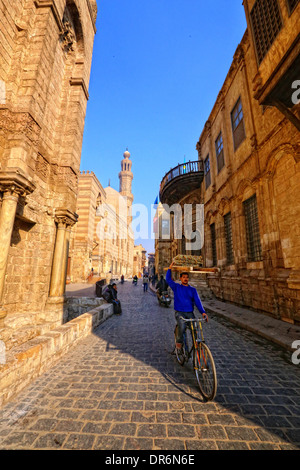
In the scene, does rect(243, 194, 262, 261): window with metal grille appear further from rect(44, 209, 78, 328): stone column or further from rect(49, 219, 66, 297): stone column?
rect(49, 219, 66, 297): stone column

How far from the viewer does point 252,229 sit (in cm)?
923

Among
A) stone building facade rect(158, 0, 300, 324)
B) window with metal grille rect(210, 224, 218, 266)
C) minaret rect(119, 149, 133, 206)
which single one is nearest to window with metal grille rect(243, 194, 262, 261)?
stone building facade rect(158, 0, 300, 324)

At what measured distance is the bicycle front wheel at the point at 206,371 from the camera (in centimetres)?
270

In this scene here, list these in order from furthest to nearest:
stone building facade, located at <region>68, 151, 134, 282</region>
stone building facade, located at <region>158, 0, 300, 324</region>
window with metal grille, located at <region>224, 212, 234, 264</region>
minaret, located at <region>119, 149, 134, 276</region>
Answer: minaret, located at <region>119, 149, 134, 276</region>, stone building facade, located at <region>68, 151, 134, 282</region>, window with metal grille, located at <region>224, 212, 234, 264</region>, stone building facade, located at <region>158, 0, 300, 324</region>

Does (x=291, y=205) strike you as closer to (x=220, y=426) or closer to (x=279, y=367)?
(x=279, y=367)

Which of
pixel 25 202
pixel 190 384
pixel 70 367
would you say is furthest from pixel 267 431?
pixel 25 202

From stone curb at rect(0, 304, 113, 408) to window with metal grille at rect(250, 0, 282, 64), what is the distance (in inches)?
382

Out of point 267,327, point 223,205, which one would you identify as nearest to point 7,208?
point 267,327

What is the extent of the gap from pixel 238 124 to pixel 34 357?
1232cm

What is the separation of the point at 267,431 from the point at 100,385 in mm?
2268

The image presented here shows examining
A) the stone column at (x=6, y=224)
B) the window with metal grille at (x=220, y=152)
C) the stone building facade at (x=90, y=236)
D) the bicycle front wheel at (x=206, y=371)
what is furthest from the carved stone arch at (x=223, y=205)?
the stone building facade at (x=90, y=236)

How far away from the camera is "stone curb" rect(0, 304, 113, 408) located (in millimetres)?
2730

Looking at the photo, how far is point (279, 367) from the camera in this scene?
380cm

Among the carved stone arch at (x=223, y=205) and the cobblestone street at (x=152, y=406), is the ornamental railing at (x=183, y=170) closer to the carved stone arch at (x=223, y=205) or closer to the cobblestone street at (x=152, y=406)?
the carved stone arch at (x=223, y=205)
